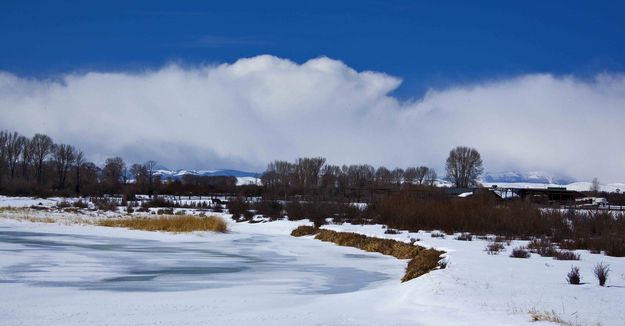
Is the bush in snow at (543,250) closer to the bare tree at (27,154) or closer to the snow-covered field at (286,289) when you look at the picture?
the snow-covered field at (286,289)

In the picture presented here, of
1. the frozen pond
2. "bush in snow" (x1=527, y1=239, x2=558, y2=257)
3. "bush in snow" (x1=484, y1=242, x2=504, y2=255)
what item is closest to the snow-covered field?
the frozen pond

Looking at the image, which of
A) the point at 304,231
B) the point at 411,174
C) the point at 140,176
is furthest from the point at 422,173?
the point at 304,231

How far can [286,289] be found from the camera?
Answer: 44.8ft

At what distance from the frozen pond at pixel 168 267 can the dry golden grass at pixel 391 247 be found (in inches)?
33.8

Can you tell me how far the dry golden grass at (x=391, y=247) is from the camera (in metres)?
16.4

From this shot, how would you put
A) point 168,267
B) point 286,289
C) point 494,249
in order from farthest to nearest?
point 494,249 < point 168,267 < point 286,289

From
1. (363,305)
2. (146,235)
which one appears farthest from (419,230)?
(363,305)

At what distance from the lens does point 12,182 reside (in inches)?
3398

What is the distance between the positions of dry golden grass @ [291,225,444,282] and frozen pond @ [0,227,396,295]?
859 mm

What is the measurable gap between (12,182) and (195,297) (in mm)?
84965

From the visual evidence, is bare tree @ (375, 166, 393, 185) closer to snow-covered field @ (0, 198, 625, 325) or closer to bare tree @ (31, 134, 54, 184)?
bare tree @ (31, 134, 54, 184)

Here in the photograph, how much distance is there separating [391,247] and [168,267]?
387 inches

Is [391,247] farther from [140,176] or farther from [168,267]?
[140,176]

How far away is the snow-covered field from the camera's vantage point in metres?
9.50
